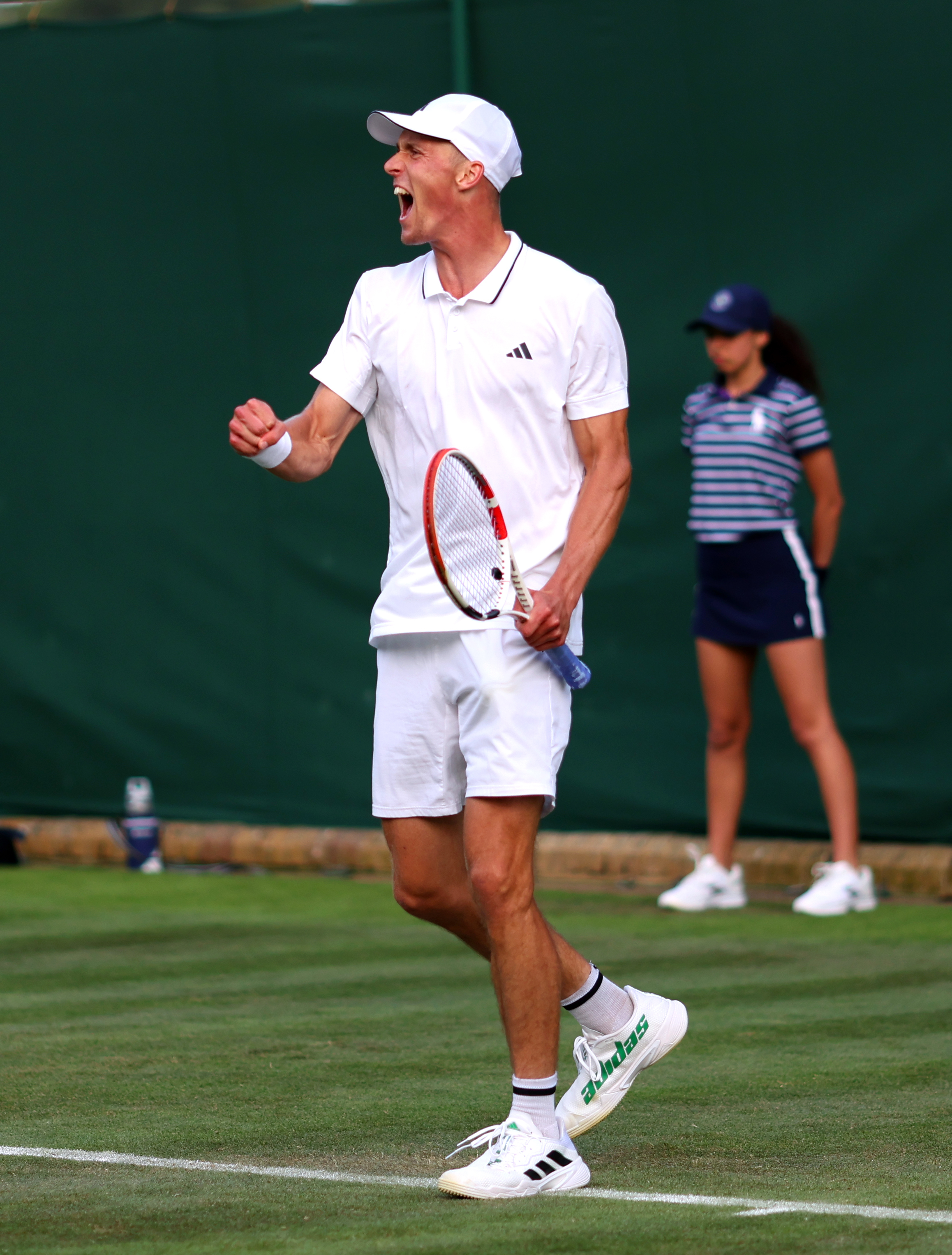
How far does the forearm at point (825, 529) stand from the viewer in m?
8.23

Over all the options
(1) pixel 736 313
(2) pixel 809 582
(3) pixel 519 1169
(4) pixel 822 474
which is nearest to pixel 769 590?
(2) pixel 809 582

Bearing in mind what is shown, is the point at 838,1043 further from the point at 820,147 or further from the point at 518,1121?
the point at 820,147

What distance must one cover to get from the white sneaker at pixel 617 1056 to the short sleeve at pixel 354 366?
4.39 ft

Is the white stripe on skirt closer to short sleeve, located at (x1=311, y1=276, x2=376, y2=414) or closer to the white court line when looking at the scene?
short sleeve, located at (x1=311, y1=276, x2=376, y2=414)

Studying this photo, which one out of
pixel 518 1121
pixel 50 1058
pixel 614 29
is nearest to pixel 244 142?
pixel 614 29

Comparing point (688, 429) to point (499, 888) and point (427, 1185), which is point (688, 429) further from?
point (427, 1185)

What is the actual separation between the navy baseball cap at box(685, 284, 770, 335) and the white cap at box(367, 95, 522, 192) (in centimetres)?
358

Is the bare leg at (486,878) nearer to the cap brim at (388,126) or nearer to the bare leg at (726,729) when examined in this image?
the cap brim at (388,126)

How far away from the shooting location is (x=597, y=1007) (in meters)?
4.59

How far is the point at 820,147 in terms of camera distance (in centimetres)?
884

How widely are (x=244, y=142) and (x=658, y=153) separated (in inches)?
78.1

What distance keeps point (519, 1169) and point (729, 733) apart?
4.37 metres

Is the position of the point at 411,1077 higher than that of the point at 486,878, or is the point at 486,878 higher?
the point at 486,878

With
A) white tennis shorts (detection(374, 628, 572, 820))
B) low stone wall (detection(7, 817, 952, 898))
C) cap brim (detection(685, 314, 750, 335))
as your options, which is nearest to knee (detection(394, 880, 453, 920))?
white tennis shorts (detection(374, 628, 572, 820))
